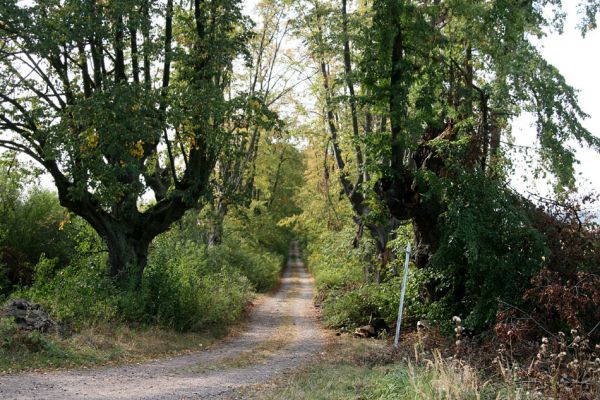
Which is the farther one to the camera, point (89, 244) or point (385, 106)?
point (89, 244)

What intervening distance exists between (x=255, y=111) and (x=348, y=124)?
8.79 m

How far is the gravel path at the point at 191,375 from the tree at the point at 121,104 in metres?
3.84

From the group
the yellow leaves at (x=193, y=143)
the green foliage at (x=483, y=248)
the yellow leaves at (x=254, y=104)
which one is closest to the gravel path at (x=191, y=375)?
the green foliage at (x=483, y=248)

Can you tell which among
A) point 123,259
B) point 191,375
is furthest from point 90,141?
point 191,375

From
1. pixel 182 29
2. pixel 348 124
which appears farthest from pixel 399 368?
pixel 348 124

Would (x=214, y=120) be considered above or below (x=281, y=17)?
below

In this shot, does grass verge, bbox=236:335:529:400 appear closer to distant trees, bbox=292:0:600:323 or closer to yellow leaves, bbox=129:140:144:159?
distant trees, bbox=292:0:600:323

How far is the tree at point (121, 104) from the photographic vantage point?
41.1 ft

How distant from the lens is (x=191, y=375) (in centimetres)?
1067

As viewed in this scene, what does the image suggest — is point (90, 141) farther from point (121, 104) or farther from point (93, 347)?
point (93, 347)

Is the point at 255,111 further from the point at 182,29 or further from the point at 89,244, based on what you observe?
the point at 89,244

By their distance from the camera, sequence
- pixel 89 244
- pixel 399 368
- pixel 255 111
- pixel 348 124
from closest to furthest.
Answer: pixel 399 368, pixel 255 111, pixel 89 244, pixel 348 124

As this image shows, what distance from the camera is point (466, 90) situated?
14.4 m

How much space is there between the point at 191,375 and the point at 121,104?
586 cm
